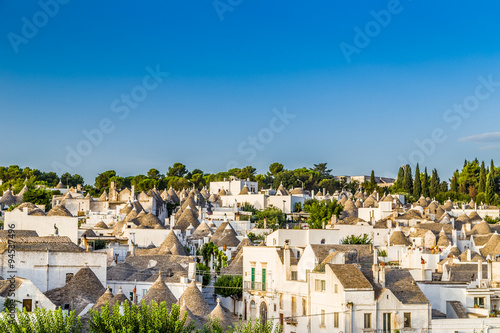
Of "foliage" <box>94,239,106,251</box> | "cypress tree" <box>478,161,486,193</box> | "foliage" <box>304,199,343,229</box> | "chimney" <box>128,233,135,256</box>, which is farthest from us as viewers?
"cypress tree" <box>478,161,486,193</box>

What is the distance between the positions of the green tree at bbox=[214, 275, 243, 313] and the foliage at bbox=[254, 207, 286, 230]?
1361 inches

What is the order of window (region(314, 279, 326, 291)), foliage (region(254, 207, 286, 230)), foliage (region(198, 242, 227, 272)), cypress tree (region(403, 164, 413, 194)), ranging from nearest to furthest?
window (region(314, 279, 326, 291)) → foliage (region(198, 242, 227, 272)) → foliage (region(254, 207, 286, 230)) → cypress tree (region(403, 164, 413, 194))

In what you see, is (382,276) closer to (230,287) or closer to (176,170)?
(230,287)

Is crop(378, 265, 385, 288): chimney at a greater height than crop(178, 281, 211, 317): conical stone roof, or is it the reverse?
crop(378, 265, 385, 288): chimney

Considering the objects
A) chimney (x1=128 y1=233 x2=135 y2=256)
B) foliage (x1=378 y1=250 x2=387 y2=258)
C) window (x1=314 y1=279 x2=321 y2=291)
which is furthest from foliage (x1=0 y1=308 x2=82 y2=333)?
foliage (x1=378 y1=250 x2=387 y2=258)

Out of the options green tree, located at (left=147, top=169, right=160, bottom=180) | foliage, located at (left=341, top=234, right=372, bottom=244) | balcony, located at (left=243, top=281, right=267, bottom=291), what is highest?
green tree, located at (left=147, top=169, right=160, bottom=180)

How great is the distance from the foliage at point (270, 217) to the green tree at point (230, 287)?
34.6 metres

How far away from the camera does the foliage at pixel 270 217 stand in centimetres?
8117

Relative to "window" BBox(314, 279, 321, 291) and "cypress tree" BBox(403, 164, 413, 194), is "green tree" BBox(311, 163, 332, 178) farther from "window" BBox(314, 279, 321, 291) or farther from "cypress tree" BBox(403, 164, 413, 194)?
"window" BBox(314, 279, 321, 291)

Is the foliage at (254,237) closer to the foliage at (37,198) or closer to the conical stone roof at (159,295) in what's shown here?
the conical stone roof at (159,295)

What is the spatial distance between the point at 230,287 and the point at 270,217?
41921 millimetres

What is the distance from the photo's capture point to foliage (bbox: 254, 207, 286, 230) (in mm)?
81169

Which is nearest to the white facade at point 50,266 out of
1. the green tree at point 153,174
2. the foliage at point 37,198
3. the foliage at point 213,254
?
the foliage at point 213,254

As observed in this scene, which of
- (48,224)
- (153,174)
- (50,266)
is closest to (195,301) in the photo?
(50,266)
